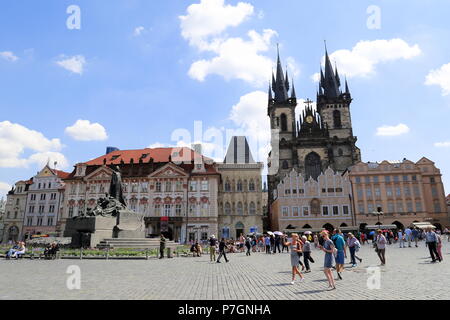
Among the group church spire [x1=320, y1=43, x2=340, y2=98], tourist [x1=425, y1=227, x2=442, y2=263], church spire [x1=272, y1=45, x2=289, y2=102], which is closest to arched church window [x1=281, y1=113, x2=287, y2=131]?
church spire [x1=272, y1=45, x2=289, y2=102]

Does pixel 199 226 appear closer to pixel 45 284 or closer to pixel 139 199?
pixel 139 199

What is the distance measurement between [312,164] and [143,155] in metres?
35.9

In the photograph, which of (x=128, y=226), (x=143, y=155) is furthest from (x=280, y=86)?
(x=128, y=226)

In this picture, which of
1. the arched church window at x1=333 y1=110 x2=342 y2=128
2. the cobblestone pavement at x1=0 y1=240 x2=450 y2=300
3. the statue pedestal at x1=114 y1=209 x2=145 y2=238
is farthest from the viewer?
the arched church window at x1=333 y1=110 x2=342 y2=128

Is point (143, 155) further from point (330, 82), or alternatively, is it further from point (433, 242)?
point (330, 82)

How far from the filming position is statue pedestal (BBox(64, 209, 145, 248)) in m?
18.6

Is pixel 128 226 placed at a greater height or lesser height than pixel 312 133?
lesser

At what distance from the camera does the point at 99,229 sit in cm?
1888

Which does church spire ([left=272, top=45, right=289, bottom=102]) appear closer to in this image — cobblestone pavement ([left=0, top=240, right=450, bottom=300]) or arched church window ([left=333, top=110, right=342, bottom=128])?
arched church window ([left=333, top=110, right=342, bottom=128])

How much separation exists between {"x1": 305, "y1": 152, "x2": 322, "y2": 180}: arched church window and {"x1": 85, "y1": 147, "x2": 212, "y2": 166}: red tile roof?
24.9 m

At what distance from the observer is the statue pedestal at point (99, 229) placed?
18.6 meters

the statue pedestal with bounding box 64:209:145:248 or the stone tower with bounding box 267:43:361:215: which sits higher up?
the stone tower with bounding box 267:43:361:215

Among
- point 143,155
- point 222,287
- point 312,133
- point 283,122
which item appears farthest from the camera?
point 283,122

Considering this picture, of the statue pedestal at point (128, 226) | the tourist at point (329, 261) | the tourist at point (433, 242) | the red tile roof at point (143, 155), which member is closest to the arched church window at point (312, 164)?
the red tile roof at point (143, 155)
